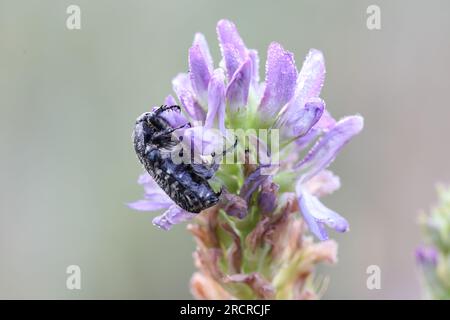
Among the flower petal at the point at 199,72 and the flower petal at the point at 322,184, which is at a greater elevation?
the flower petal at the point at 199,72

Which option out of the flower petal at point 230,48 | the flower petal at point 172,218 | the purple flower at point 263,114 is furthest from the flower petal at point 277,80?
the flower petal at point 172,218

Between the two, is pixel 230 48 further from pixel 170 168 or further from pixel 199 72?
pixel 170 168

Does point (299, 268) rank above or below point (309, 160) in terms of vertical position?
below

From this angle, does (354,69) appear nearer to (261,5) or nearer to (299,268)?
(261,5)

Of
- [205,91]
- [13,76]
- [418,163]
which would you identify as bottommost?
[205,91]

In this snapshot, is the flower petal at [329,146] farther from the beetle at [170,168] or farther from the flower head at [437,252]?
the flower head at [437,252]
